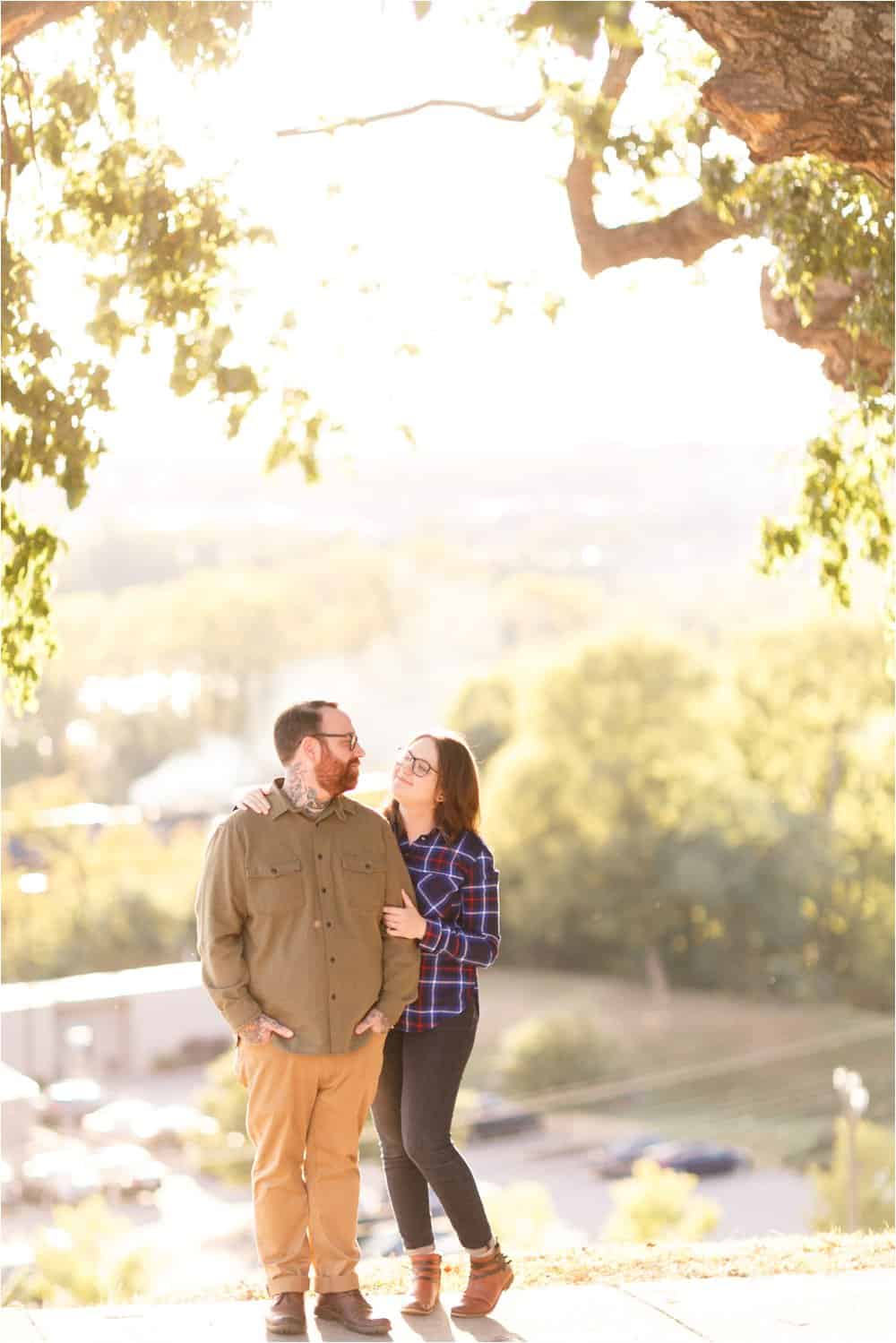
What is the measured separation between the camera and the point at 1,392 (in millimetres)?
5629

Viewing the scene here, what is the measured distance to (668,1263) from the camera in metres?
4.97

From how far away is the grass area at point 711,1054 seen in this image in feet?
113

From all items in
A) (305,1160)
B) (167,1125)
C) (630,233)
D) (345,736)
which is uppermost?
(630,233)

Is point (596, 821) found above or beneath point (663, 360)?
beneath

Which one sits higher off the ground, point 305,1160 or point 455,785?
point 455,785

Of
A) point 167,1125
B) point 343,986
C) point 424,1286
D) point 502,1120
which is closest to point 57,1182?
point 167,1125

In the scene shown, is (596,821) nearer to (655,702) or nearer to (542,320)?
(655,702)

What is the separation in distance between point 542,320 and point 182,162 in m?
1.90

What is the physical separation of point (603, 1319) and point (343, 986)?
111 centimetres

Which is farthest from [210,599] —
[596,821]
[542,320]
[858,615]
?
[542,320]

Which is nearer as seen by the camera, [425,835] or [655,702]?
[425,835]

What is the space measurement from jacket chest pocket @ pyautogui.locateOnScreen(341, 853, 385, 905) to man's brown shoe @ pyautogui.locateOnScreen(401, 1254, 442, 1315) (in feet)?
2.94

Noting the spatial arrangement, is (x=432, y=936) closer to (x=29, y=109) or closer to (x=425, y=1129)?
(x=425, y=1129)

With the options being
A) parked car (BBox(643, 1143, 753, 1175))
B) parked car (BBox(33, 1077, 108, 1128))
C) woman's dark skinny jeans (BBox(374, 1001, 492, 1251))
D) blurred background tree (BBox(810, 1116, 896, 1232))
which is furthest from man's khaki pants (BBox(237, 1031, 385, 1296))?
parked car (BBox(33, 1077, 108, 1128))
